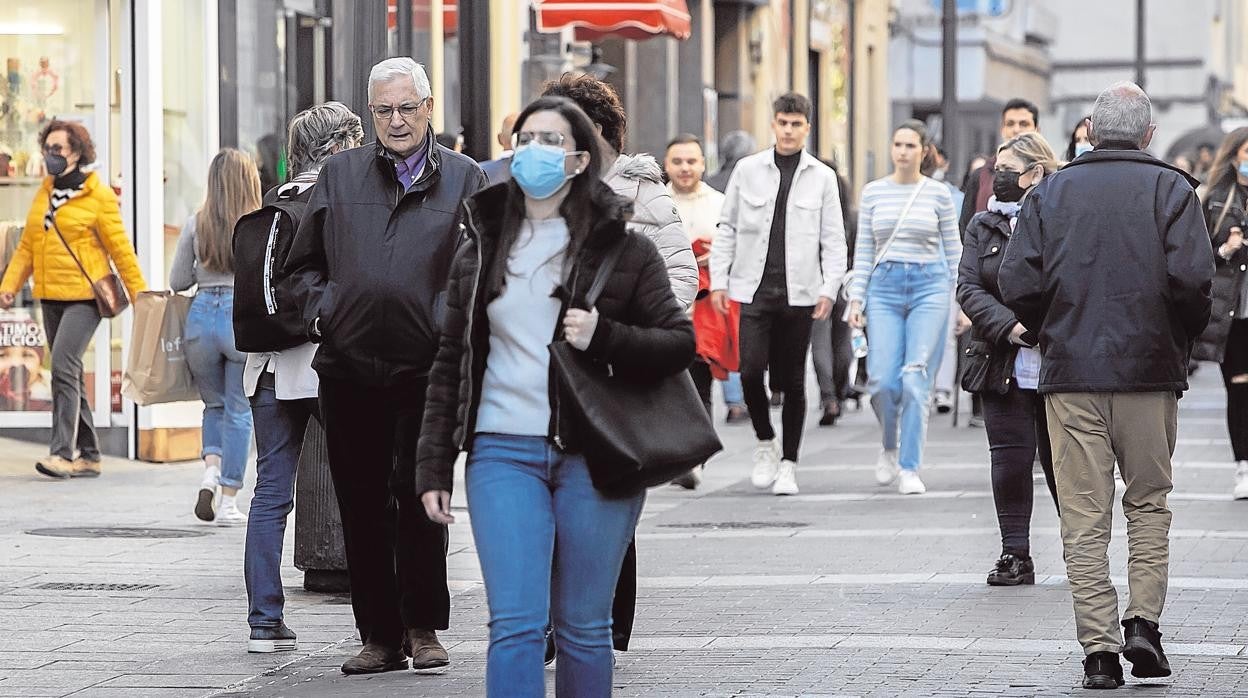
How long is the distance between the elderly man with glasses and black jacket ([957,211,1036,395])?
240 centimetres

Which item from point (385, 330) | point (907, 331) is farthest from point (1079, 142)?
point (385, 330)

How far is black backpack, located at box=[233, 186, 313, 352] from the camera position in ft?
24.9

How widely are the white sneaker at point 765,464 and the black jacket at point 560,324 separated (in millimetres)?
7623

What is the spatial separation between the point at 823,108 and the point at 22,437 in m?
21.3

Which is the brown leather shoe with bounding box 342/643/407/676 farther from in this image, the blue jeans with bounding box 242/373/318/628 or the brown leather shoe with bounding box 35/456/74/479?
the brown leather shoe with bounding box 35/456/74/479

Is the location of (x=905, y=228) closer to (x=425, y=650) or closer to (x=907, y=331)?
(x=907, y=331)

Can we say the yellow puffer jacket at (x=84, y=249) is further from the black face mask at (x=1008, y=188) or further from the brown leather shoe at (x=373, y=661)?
the brown leather shoe at (x=373, y=661)

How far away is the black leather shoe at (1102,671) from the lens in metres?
6.94

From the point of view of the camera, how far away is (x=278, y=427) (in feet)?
25.6

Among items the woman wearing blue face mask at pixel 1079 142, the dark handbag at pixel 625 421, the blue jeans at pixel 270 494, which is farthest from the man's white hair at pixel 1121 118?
the woman wearing blue face mask at pixel 1079 142

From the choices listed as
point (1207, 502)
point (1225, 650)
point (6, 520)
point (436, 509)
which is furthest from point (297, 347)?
point (1207, 502)

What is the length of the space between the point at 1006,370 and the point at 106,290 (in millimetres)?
5969

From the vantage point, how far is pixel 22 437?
14797 mm

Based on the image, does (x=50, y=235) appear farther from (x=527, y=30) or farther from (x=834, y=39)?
(x=834, y=39)
